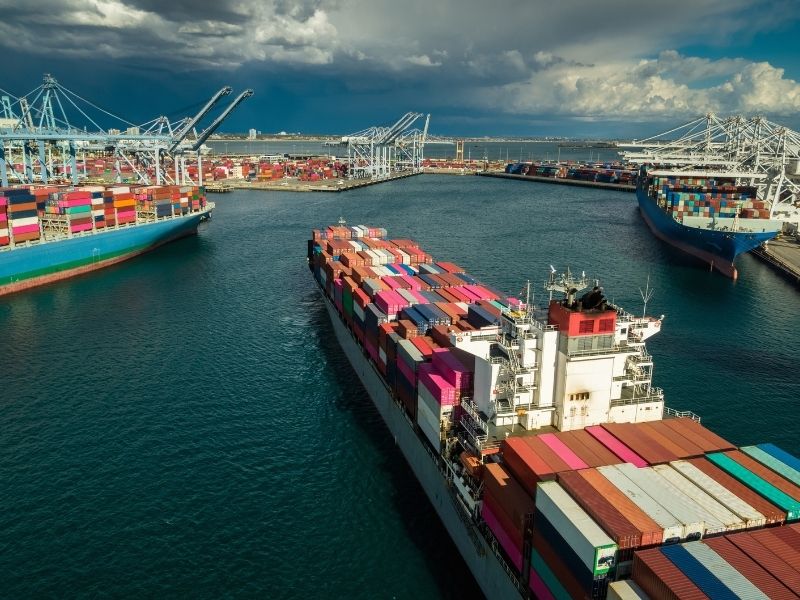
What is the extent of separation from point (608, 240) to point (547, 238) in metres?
10.6

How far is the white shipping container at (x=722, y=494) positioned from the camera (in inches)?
655

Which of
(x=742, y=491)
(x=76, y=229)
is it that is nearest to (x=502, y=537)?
(x=742, y=491)

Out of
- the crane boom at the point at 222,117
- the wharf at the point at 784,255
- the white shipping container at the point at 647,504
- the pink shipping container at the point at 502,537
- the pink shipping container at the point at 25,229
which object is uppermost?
the crane boom at the point at 222,117

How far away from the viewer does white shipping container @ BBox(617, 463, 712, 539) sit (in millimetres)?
16078

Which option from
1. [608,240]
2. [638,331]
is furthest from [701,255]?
[638,331]

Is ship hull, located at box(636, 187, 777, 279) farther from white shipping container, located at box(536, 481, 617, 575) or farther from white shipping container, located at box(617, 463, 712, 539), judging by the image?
white shipping container, located at box(536, 481, 617, 575)

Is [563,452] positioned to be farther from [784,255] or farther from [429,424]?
[784,255]

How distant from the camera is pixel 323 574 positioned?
79.9 feet

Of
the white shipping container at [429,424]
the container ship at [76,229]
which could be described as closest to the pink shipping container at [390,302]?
the white shipping container at [429,424]

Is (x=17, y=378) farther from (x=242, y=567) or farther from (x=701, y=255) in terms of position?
(x=701, y=255)

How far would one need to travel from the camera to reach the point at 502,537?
2069cm

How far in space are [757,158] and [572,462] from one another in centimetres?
→ 11447

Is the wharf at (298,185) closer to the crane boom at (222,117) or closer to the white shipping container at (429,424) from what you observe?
the crane boom at (222,117)

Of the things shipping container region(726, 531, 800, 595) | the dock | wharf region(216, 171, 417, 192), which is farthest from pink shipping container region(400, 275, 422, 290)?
the dock
